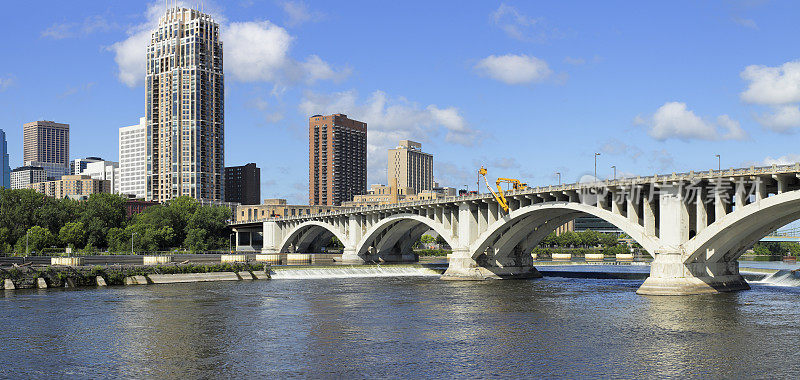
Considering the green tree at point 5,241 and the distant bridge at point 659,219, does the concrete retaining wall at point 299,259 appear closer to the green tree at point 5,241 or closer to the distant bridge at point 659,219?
the distant bridge at point 659,219

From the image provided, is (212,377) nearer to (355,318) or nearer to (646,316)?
(355,318)

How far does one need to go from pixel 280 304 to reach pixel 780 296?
1932 inches

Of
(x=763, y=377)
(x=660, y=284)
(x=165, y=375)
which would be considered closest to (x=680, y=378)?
(x=763, y=377)

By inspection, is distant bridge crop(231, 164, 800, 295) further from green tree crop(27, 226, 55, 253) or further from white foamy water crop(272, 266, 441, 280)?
green tree crop(27, 226, 55, 253)

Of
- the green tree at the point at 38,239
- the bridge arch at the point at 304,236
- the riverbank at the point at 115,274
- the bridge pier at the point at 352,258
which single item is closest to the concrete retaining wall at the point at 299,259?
the bridge pier at the point at 352,258

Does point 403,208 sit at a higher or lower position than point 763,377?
higher

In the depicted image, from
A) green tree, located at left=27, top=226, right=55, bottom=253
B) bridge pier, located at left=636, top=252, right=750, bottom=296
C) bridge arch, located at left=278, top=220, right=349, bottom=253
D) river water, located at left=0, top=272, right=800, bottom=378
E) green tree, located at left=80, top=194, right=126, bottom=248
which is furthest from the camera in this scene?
green tree, located at left=80, top=194, right=126, bottom=248

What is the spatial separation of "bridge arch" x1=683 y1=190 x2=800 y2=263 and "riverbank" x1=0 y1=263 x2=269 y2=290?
57440 millimetres

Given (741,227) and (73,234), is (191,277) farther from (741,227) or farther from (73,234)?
(73,234)

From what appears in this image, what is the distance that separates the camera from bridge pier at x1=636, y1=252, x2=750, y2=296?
229 feet

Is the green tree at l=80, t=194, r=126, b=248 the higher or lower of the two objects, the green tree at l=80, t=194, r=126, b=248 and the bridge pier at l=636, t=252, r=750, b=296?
the higher

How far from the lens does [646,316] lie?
57750 millimetres

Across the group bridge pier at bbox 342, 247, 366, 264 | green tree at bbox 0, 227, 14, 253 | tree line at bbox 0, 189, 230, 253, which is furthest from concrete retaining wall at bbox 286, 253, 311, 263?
green tree at bbox 0, 227, 14, 253

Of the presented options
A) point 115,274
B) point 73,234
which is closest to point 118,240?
point 73,234
